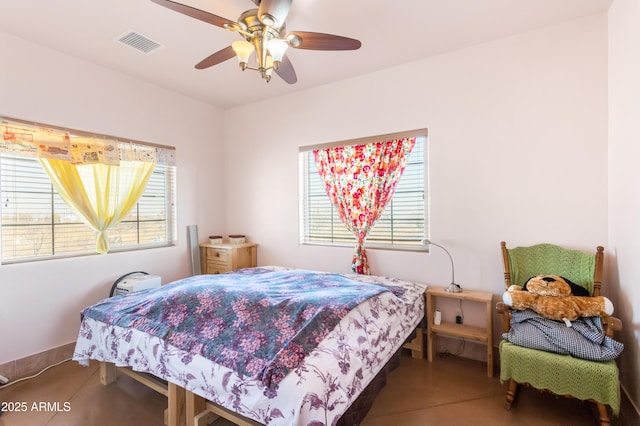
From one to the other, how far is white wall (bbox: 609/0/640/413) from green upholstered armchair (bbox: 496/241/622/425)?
15 centimetres

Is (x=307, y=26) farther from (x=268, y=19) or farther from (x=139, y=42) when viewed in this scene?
(x=139, y=42)

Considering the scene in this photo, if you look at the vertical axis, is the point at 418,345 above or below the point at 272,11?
below

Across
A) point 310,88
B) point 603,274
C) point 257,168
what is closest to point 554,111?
point 603,274

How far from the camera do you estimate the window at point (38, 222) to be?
8.04 feet

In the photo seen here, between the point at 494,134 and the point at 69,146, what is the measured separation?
3.73 meters

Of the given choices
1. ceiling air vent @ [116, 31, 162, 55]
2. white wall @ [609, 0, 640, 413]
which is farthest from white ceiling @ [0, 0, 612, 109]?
white wall @ [609, 0, 640, 413]

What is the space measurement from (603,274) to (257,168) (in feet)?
11.6

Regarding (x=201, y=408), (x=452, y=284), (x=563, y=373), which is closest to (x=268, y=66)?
(x=201, y=408)

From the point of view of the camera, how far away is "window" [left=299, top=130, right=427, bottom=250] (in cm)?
299

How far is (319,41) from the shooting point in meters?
1.87

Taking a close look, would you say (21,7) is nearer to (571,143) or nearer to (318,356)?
(318,356)

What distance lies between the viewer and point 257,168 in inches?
156

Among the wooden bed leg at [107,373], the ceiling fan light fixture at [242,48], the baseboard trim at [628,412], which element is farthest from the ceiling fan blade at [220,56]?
the baseboard trim at [628,412]

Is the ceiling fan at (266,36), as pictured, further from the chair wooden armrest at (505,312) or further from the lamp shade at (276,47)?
the chair wooden armrest at (505,312)
